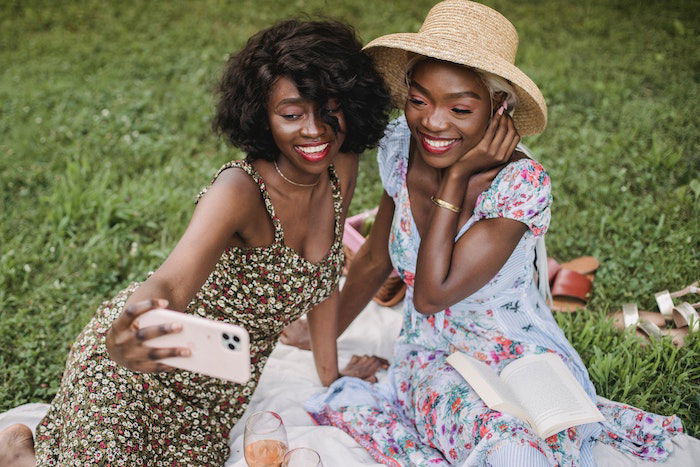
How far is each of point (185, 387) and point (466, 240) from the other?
1.44m

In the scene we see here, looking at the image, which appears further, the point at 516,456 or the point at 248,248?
the point at 248,248

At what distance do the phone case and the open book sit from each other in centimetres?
128

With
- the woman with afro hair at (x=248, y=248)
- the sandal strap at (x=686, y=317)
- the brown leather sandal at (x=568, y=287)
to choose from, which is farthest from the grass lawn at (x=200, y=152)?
the woman with afro hair at (x=248, y=248)

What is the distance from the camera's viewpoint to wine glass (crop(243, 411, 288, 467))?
2.31 metres

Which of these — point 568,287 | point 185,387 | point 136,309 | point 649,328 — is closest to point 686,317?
point 649,328

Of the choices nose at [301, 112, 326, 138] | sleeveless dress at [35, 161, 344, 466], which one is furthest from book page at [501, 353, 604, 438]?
nose at [301, 112, 326, 138]

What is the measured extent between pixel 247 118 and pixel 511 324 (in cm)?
156

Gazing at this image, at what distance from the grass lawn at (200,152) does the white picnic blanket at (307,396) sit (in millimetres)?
269

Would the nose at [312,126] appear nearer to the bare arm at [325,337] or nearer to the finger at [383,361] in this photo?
the bare arm at [325,337]

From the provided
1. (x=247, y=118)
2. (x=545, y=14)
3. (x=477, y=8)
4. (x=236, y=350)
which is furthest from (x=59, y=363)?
(x=545, y=14)

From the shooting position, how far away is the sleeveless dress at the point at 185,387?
2617 mm

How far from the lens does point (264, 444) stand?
2320 mm

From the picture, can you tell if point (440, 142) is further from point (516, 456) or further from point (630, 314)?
point (630, 314)

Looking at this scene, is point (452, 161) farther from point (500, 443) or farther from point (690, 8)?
point (690, 8)
